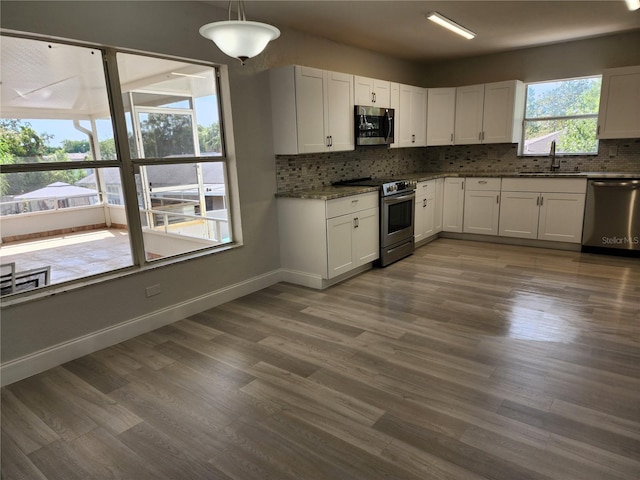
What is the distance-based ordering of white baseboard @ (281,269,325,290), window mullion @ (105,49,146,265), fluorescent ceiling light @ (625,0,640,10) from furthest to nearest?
white baseboard @ (281,269,325,290), fluorescent ceiling light @ (625,0,640,10), window mullion @ (105,49,146,265)

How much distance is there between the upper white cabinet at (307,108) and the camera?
3.85m

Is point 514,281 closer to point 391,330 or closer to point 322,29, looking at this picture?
point 391,330

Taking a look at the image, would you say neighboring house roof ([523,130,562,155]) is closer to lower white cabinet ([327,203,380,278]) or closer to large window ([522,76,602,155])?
large window ([522,76,602,155])

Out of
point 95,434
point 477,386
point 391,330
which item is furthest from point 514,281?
point 95,434

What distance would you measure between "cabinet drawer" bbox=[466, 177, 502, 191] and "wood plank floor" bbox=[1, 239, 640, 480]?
2.21m

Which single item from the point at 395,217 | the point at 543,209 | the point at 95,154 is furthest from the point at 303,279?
the point at 543,209

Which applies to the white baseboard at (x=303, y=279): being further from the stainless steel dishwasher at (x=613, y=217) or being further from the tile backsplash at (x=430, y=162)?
the stainless steel dishwasher at (x=613, y=217)

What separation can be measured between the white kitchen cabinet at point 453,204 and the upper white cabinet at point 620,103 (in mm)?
1817

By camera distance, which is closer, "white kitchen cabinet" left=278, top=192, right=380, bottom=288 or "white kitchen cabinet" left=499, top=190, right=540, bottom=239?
"white kitchen cabinet" left=278, top=192, right=380, bottom=288

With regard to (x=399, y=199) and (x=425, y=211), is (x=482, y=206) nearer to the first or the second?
(x=425, y=211)

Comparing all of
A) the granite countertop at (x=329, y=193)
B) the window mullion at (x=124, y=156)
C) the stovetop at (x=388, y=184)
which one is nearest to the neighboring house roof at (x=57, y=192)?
the window mullion at (x=124, y=156)

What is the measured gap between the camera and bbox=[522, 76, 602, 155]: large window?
534cm

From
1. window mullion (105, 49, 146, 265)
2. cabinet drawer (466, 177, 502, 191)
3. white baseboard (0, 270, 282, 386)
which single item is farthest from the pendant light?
cabinet drawer (466, 177, 502, 191)

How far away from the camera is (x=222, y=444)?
6.39ft
